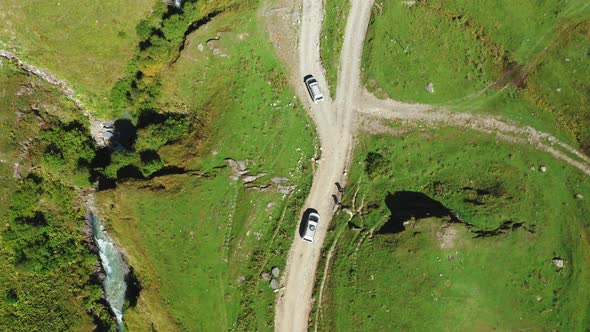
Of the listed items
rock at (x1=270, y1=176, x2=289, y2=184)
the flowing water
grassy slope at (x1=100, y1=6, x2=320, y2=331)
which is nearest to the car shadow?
grassy slope at (x1=100, y1=6, x2=320, y2=331)

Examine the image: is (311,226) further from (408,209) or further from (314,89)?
(314,89)

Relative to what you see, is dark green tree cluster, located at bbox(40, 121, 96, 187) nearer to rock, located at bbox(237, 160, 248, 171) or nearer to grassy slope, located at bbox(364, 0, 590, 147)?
rock, located at bbox(237, 160, 248, 171)

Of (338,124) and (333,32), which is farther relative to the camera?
(333,32)

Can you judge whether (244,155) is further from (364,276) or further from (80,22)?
(80,22)

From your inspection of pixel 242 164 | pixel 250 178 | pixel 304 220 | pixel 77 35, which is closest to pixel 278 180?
pixel 250 178

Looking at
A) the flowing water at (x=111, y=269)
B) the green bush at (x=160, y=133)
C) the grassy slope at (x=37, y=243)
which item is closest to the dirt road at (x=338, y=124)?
the green bush at (x=160, y=133)

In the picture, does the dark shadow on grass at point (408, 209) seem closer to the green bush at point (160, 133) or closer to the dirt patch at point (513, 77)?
the dirt patch at point (513, 77)
